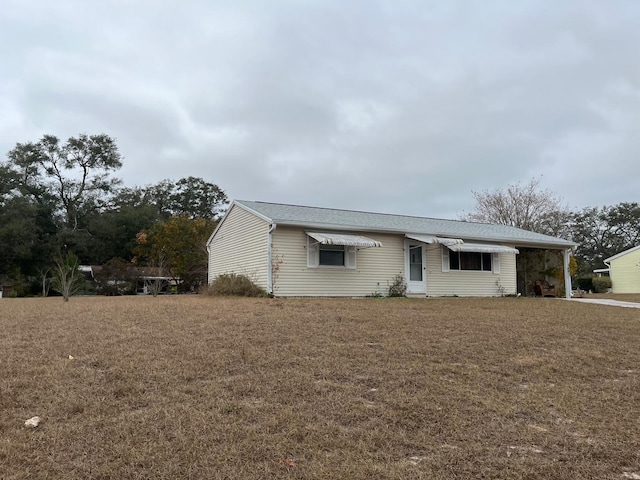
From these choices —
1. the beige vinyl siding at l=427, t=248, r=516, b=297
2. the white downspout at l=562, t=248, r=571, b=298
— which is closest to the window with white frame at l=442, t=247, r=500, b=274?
the beige vinyl siding at l=427, t=248, r=516, b=297

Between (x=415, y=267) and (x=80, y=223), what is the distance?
28469mm

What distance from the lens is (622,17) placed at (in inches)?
461

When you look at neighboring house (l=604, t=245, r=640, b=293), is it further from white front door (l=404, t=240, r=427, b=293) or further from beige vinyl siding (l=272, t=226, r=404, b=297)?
beige vinyl siding (l=272, t=226, r=404, b=297)

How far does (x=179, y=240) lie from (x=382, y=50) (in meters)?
19.9

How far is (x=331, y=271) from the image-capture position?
14492 millimetres

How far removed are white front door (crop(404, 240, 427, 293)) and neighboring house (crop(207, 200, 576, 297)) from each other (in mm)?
35

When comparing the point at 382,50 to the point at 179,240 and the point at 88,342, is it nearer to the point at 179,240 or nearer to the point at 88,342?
the point at 88,342

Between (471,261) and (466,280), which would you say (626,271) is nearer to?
(471,261)

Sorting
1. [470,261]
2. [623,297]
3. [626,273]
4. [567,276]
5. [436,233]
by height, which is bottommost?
[623,297]

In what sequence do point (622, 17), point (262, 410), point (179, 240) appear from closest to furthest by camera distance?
point (262, 410), point (622, 17), point (179, 240)

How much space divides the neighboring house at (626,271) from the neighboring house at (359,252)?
1561 centimetres

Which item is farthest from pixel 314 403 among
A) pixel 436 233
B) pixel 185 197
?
pixel 185 197

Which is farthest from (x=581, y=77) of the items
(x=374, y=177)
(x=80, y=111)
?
(x=80, y=111)

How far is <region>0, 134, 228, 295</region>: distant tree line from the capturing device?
92.3 ft
